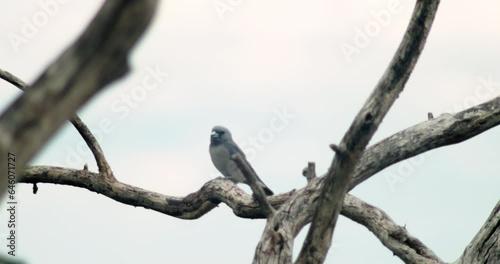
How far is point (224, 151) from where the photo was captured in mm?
9594

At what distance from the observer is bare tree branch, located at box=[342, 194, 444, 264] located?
22.0 feet

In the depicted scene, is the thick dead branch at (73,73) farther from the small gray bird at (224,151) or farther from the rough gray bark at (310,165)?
the small gray bird at (224,151)

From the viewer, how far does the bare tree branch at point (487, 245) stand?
6.11 metres

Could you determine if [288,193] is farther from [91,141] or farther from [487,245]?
[91,141]

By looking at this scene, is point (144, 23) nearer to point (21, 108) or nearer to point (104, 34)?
point (104, 34)

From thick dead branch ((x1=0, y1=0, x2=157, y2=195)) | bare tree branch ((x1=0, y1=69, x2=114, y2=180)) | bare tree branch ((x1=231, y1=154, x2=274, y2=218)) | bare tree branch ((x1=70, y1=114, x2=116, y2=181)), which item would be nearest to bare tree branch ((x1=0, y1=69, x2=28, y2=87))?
bare tree branch ((x1=0, y1=69, x2=114, y2=180))

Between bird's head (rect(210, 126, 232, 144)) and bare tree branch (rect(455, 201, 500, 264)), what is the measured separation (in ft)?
13.7

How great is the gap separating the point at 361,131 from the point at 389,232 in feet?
8.42

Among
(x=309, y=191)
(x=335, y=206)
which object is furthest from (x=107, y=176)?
(x=335, y=206)

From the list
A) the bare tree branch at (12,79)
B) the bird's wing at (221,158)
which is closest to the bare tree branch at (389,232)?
the bird's wing at (221,158)

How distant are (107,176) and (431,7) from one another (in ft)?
14.0

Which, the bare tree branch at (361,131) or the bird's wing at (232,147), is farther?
the bird's wing at (232,147)

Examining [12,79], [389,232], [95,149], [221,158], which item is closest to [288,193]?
[389,232]

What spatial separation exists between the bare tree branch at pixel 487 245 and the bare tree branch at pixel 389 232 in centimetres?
40
